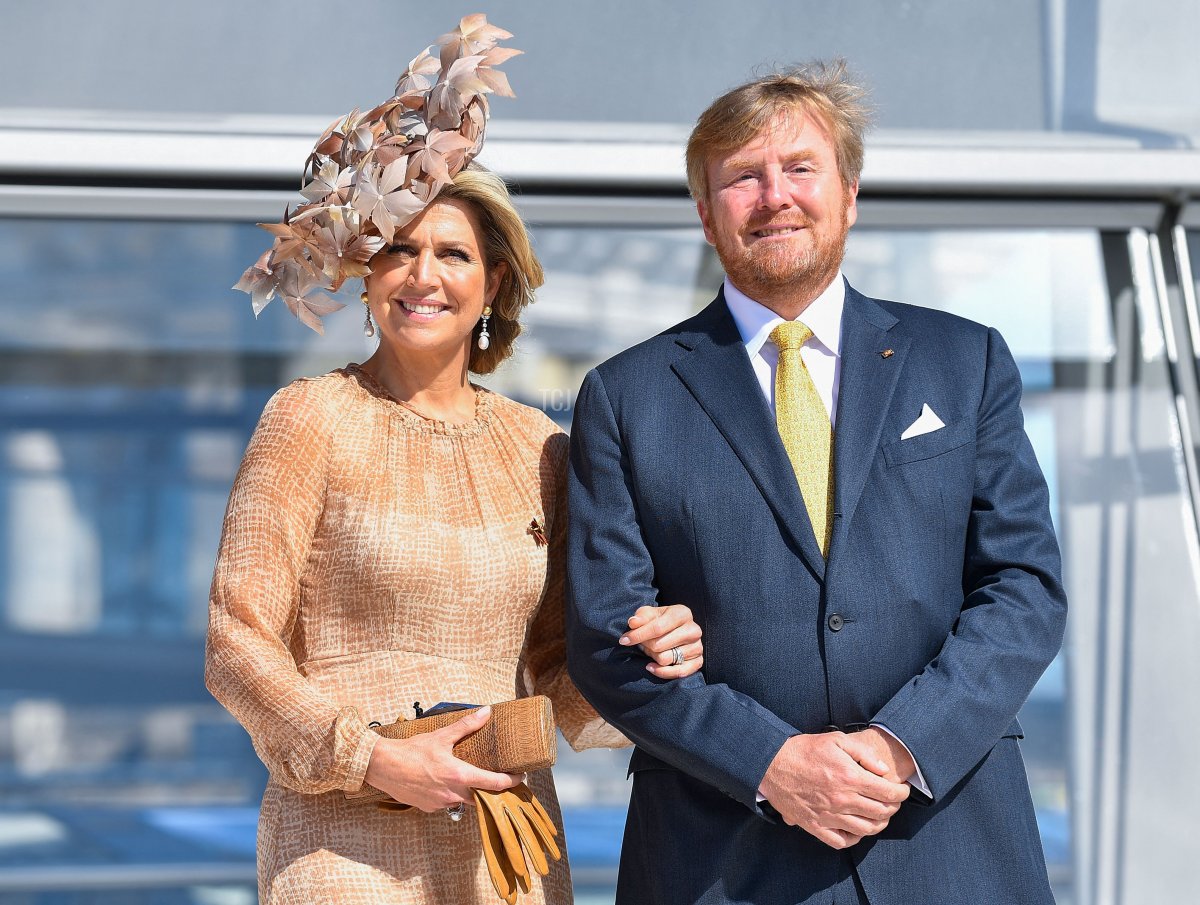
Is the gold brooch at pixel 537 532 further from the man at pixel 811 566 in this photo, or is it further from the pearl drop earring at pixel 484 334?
the pearl drop earring at pixel 484 334

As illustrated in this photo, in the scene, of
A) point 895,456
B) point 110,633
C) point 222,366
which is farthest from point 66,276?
point 895,456

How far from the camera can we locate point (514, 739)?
1859 mm

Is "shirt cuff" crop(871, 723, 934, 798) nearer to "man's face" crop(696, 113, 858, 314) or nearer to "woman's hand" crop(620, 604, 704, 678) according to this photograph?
"woman's hand" crop(620, 604, 704, 678)

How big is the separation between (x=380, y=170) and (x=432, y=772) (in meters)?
0.90

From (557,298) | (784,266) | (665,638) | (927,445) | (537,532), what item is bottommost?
(665,638)

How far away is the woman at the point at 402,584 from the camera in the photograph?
1.90m

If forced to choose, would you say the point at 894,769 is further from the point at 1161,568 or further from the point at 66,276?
the point at 66,276

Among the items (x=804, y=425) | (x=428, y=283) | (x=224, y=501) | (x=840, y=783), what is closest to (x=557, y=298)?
(x=224, y=501)

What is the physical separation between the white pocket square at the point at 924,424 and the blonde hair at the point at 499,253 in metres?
0.66

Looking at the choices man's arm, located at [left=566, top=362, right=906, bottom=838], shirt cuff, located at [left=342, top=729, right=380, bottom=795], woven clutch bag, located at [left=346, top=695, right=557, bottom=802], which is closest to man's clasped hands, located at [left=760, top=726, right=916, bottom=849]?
man's arm, located at [left=566, top=362, right=906, bottom=838]

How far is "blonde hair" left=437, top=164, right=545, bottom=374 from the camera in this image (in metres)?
2.21

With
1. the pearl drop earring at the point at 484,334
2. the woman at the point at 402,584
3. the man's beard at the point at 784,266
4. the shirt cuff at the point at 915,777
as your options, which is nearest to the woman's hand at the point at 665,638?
the woman at the point at 402,584

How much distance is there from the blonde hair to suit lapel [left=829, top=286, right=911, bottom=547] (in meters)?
0.53

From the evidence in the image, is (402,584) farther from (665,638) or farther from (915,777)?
(915,777)
